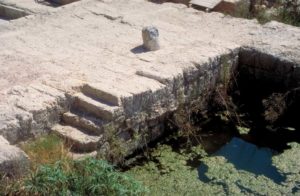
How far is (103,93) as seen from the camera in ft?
20.3

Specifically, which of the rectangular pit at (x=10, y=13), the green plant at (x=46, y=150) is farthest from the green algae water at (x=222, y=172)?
the rectangular pit at (x=10, y=13)

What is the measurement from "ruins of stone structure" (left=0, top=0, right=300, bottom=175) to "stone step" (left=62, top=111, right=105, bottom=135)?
0.01m

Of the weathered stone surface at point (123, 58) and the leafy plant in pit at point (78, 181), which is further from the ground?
the weathered stone surface at point (123, 58)

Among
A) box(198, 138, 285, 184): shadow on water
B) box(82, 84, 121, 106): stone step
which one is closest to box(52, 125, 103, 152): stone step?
box(82, 84, 121, 106): stone step

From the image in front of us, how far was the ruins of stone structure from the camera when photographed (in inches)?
237

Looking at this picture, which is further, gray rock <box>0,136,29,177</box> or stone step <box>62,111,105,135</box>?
stone step <box>62,111,105,135</box>

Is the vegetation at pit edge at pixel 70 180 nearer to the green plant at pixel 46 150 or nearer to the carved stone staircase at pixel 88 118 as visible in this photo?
the green plant at pixel 46 150

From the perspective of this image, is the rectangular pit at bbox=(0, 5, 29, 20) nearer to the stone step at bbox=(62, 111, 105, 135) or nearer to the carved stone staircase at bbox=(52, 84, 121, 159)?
the carved stone staircase at bbox=(52, 84, 121, 159)

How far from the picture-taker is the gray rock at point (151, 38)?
7.37 meters

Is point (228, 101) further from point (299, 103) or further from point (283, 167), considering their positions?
point (283, 167)

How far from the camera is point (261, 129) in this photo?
7.41m

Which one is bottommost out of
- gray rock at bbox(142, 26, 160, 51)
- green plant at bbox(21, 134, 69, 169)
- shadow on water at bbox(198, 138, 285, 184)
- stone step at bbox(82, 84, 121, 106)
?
shadow on water at bbox(198, 138, 285, 184)

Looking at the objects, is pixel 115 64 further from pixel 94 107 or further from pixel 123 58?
pixel 94 107

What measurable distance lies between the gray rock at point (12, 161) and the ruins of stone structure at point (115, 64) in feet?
0.29
